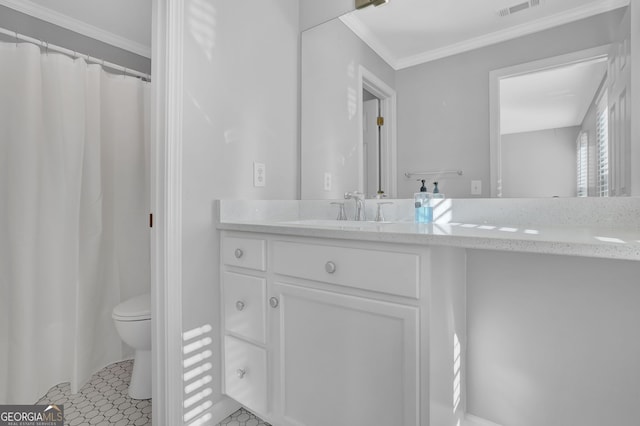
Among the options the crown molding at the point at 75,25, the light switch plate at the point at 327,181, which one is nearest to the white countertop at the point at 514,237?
the light switch plate at the point at 327,181

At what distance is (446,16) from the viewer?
4.81 feet

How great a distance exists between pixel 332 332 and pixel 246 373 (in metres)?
0.52

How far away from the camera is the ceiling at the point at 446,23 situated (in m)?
1.25

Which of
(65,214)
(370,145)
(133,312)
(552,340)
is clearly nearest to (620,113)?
(552,340)

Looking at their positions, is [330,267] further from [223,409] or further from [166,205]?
[223,409]

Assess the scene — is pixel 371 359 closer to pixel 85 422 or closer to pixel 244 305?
pixel 244 305

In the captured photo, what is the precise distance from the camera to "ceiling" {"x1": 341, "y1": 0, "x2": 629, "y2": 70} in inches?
49.1

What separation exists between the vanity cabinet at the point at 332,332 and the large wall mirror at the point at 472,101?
1.96 ft

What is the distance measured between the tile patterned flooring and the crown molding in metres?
2.33

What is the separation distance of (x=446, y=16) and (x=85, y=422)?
2432 mm

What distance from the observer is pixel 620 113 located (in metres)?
1.13

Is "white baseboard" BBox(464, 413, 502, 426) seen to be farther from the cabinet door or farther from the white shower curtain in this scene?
the white shower curtain

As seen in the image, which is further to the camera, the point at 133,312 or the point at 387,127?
the point at 133,312

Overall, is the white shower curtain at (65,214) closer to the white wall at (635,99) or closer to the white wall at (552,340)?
the white wall at (552,340)
